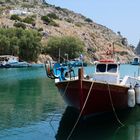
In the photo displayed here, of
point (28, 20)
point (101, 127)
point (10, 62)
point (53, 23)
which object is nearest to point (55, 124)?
point (101, 127)

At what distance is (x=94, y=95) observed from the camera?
92.5 ft

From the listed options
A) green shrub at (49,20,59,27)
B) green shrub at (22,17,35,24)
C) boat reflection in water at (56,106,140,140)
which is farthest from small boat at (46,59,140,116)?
green shrub at (49,20,59,27)

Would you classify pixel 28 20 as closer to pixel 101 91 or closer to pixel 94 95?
pixel 101 91

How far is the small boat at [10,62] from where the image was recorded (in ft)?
409

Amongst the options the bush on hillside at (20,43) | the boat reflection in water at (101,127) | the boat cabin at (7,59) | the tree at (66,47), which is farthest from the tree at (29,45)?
the boat reflection in water at (101,127)

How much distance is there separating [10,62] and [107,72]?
95.8 m

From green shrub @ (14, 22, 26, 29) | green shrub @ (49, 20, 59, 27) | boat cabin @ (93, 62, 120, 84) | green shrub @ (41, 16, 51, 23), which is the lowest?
boat cabin @ (93, 62, 120, 84)

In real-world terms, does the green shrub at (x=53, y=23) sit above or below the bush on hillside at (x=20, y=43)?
above

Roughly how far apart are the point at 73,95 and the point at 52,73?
1023cm

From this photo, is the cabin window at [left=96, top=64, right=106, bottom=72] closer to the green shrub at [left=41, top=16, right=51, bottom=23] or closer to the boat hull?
the boat hull

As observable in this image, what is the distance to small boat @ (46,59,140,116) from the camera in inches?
1099

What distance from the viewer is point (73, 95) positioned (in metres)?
29.2

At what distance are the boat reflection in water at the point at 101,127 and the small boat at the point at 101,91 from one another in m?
0.71

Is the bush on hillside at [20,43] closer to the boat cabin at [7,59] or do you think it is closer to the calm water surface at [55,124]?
the boat cabin at [7,59]
